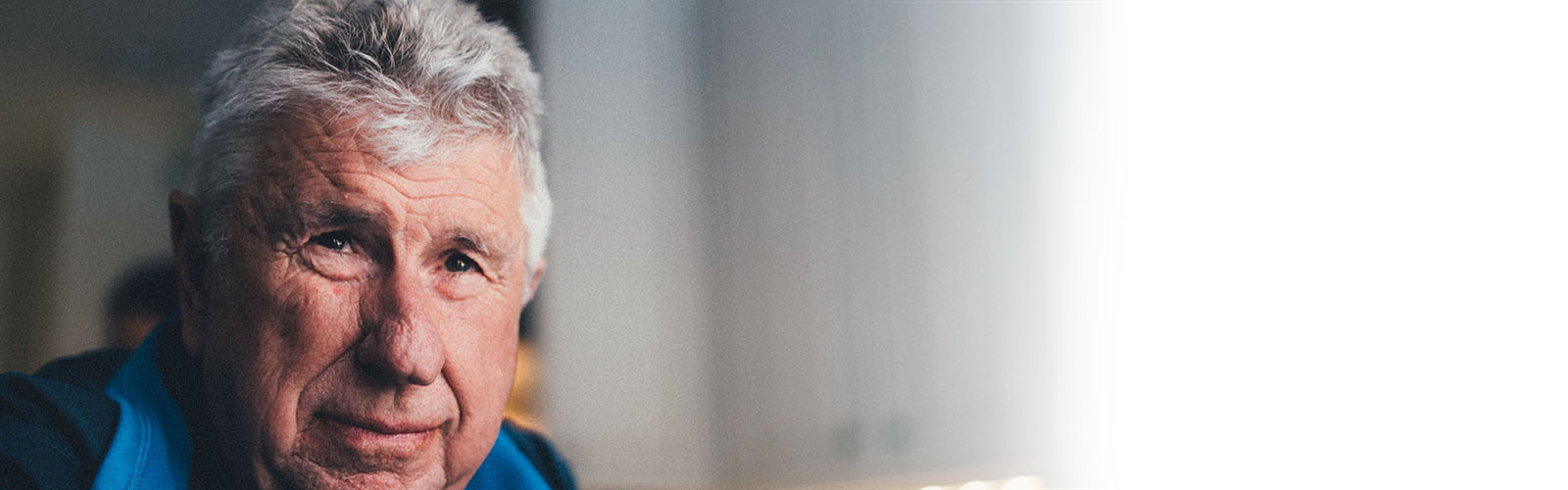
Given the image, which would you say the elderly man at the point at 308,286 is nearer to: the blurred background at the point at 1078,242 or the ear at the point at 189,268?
the ear at the point at 189,268

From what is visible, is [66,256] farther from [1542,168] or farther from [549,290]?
[1542,168]

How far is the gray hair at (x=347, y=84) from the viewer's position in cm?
115

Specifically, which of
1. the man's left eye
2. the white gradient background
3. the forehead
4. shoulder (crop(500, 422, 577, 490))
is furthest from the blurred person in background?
the white gradient background

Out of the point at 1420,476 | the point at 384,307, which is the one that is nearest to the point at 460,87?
the point at 384,307

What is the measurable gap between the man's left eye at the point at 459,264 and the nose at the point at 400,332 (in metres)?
0.04

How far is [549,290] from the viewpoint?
1.32 meters

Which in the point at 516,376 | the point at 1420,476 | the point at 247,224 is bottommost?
the point at 1420,476

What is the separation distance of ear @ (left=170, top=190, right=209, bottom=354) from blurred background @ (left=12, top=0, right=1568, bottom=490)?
0.45 m

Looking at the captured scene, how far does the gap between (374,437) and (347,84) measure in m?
0.40

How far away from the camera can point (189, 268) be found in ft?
3.78

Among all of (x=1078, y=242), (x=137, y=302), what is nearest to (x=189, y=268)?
(x=137, y=302)

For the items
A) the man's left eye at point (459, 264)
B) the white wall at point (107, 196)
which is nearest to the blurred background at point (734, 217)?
the white wall at point (107, 196)

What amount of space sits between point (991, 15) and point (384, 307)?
40.1 inches

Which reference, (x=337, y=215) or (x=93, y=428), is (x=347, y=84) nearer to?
(x=337, y=215)
